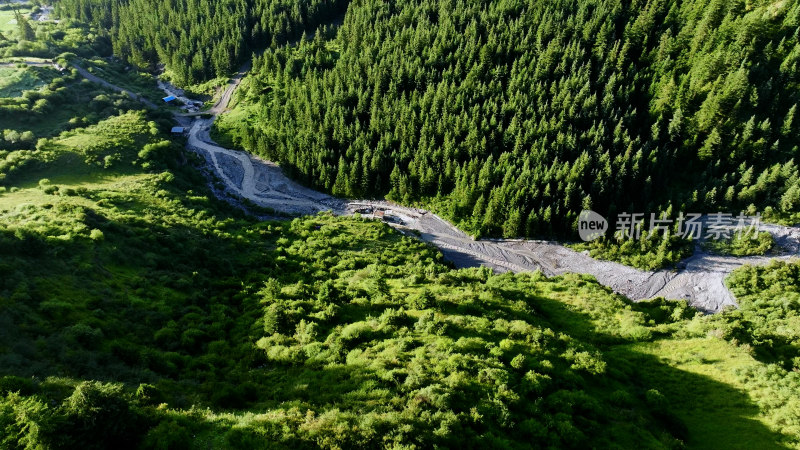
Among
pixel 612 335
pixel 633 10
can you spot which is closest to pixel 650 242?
pixel 612 335

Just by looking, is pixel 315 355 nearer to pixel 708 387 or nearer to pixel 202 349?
pixel 202 349

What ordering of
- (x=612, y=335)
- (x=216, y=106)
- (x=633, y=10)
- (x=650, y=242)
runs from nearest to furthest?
(x=612, y=335)
(x=650, y=242)
(x=633, y=10)
(x=216, y=106)

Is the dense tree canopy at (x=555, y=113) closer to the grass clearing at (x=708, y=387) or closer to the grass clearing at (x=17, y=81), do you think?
the grass clearing at (x=708, y=387)

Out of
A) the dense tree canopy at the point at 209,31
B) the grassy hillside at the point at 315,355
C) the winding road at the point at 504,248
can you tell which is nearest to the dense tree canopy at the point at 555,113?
the winding road at the point at 504,248

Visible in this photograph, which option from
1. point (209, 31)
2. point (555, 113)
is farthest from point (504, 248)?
point (209, 31)

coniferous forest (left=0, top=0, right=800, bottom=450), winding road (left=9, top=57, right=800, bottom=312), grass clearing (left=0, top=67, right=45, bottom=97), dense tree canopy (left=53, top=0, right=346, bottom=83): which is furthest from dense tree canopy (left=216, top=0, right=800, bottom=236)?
grass clearing (left=0, top=67, right=45, bottom=97)

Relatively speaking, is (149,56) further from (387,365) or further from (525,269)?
(387,365)
